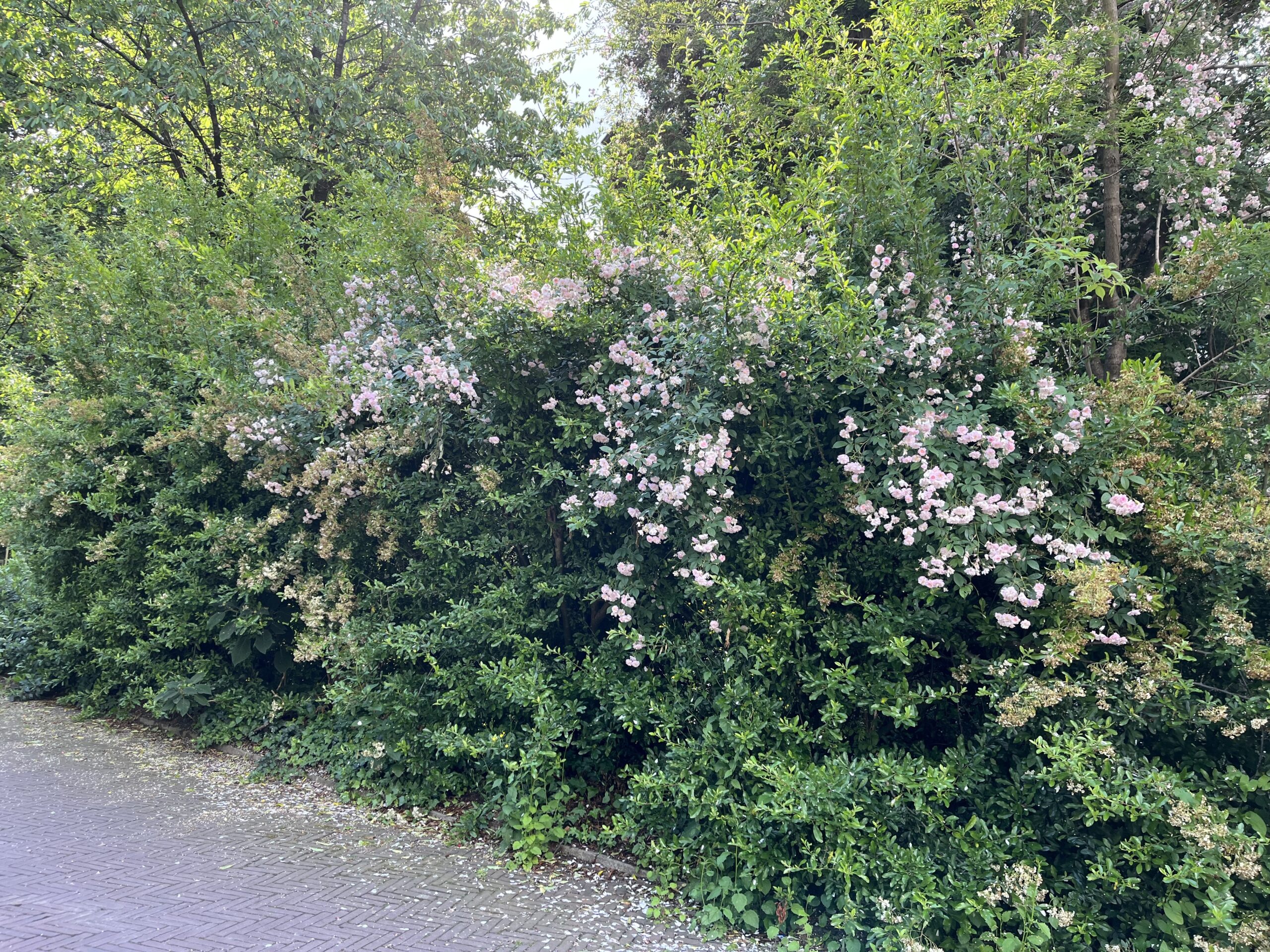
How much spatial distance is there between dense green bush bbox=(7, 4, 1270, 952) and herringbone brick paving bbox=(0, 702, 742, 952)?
1.04ft

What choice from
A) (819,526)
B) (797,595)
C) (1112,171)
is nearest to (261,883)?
(797,595)

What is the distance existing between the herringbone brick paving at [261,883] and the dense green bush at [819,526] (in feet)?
1.04

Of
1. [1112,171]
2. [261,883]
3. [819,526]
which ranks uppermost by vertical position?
[1112,171]

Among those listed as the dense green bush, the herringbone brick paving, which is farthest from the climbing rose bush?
the herringbone brick paving

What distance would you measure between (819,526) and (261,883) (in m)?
3.46

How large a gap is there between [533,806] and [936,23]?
4.69m

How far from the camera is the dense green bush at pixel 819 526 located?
10.0 feet

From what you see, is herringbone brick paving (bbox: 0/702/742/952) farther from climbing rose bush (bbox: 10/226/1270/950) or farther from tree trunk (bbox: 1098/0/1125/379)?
tree trunk (bbox: 1098/0/1125/379)

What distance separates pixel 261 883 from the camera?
11.8ft

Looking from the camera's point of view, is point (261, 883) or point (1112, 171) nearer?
point (261, 883)

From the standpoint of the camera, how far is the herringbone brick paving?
312 cm

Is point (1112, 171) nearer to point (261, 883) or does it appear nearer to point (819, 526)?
point (819, 526)

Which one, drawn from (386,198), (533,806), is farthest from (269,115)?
(533,806)

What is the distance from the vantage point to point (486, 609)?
169 inches
